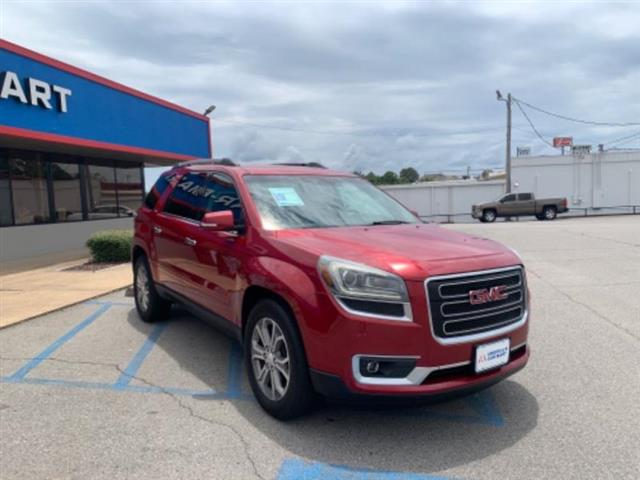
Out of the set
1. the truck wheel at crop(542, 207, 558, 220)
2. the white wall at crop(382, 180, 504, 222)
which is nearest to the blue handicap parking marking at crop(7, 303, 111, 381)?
the truck wheel at crop(542, 207, 558, 220)

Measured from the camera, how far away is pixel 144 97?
16.6 metres

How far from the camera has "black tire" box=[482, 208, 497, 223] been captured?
→ 109 feet

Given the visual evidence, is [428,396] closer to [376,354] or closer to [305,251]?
[376,354]

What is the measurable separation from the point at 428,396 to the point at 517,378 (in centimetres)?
173

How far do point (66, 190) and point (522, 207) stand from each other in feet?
87.0

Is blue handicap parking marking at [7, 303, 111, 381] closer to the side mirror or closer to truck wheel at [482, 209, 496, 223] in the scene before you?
the side mirror

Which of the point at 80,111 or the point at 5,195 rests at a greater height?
the point at 80,111

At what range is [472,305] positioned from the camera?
3.38m

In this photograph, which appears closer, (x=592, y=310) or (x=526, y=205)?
(x=592, y=310)

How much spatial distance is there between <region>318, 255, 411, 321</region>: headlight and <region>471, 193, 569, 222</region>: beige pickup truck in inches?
1248

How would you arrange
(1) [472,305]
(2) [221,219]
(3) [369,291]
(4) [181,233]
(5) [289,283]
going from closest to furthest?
(3) [369,291] < (1) [472,305] < (5) [289,283] < (2) [221,219] < (4) [181,233]

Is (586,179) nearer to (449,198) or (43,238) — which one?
(449,198)

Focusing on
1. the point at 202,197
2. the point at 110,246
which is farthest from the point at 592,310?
the point at 110,246

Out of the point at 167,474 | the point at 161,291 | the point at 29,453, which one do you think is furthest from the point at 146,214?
the point at 167,474
